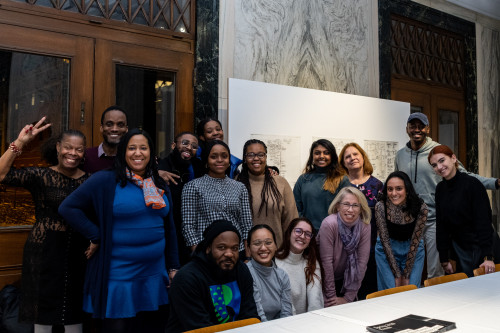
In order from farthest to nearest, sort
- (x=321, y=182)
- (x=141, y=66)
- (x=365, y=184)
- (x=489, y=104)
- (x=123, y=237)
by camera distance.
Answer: (x=489, y=104) < (x=141, y=66) < (x=365, y=184) < (x=321, y=182) < (x=123, y=237)

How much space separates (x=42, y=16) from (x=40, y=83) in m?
0.58

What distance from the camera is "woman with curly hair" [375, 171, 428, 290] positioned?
3.78 meters

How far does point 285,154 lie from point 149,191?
2.60 m

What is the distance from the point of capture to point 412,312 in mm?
2076

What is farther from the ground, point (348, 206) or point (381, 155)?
point (381, 155)

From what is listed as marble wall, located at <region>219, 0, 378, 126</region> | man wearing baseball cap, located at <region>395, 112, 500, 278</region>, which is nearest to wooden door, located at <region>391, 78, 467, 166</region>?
marble wall, located at <region>219, 0, 378, 126</region>

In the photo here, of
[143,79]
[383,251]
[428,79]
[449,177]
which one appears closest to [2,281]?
[143,79]

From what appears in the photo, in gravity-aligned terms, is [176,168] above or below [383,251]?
above

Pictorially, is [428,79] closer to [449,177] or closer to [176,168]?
[449,177]

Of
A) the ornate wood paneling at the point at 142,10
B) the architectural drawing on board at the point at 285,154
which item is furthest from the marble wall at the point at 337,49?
the architectural drawing on board at the point at 285,154

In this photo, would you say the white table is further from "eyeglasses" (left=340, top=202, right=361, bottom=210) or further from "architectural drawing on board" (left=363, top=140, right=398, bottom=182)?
"architectural drawing on board" (left=363, top=140, right=398, bottom=182)

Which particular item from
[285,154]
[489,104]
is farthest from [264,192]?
[489,104]

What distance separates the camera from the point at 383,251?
3846 mm

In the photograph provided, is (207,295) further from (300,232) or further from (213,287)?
(300,232)
